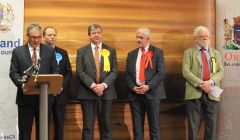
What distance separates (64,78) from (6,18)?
1067 millimetres

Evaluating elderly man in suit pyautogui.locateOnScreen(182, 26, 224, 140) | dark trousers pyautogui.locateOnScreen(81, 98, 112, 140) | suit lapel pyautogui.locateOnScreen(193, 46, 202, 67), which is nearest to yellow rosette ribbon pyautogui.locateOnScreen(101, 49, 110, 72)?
dark trousers pyautogui.locateOnScreen(81, 98, 112, 140)

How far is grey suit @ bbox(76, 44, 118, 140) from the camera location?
460 cm

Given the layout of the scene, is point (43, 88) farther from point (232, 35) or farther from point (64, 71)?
point (232, 35)

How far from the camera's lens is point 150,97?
4.71m

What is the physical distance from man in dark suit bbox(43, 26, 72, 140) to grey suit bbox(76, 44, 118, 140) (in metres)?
0.18

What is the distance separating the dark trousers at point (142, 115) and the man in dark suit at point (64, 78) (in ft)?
2.79

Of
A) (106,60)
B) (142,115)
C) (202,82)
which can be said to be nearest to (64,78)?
(106,60)

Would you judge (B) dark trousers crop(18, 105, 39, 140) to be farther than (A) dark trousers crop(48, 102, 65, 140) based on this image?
No

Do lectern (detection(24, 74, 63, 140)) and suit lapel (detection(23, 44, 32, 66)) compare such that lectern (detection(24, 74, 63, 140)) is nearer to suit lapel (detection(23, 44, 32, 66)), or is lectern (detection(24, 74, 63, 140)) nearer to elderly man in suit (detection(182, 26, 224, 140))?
suit lapel (detection(23, 44, 32, 66))

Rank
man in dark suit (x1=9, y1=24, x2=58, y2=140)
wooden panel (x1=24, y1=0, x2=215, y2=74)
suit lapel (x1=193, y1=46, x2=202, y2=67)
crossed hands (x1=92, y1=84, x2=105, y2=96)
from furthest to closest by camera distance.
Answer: wooden panel (x1=24, y1=0, x2=215, y2=74), suit lapel (x1=193, y1=46, x2=202, y2=67), crossed hands (x1=92, y1=84, x2=105, y2=96), man in dark suit (x1=9, y1=24, x2=58, y2=140)

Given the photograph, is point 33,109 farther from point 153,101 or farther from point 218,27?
point 218,27

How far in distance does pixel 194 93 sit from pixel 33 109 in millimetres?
1991

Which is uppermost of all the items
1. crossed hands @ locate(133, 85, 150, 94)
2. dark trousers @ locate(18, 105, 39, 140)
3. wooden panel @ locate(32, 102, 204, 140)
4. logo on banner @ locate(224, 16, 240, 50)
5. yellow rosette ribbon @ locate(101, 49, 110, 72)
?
logo on banner @ locate(224, 16, 240, 50)

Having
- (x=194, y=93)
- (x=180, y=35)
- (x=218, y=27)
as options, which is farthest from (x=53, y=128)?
(x=218, y=27)
